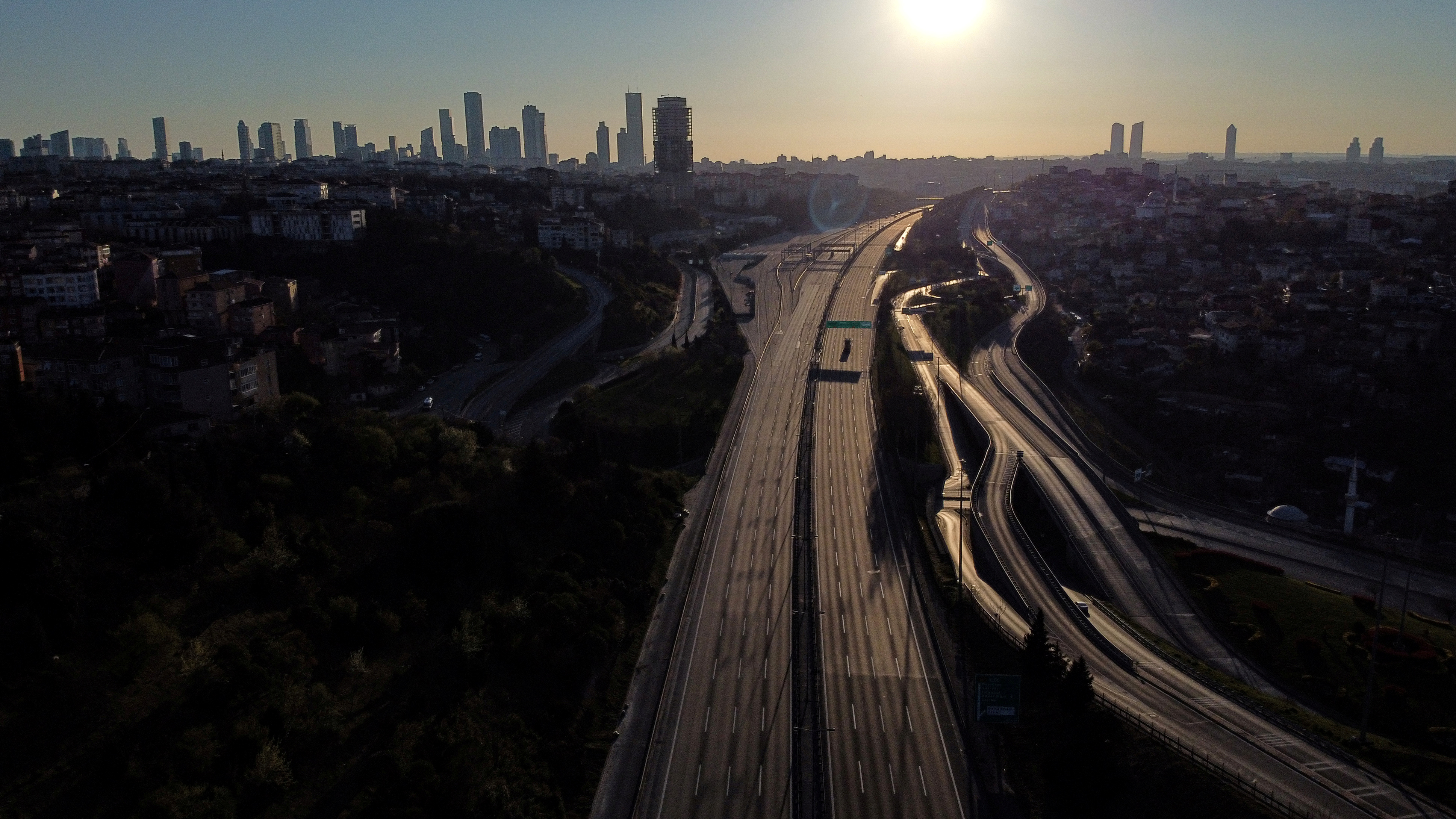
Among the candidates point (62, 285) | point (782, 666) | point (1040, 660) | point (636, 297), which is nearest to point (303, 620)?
point (782, 666)

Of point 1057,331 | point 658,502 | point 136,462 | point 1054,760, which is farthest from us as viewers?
point 1057,331

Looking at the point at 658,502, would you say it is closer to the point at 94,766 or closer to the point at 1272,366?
the point at 94,766

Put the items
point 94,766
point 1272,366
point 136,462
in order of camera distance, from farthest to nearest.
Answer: point 1272,366 → point 136,462 → point 94,766

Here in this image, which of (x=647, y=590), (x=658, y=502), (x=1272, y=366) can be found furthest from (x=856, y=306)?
(x=647, y=590)

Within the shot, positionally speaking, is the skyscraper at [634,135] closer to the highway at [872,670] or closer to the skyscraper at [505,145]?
the skyscraper at [505,145]

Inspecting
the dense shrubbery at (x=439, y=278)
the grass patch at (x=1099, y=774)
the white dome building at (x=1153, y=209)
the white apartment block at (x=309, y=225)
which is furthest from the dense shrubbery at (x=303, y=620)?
the white dome building at (x=1153, y=209)

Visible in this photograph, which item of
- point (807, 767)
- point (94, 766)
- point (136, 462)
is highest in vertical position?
point (136, 462)

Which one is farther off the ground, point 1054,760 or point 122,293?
point 122,293
